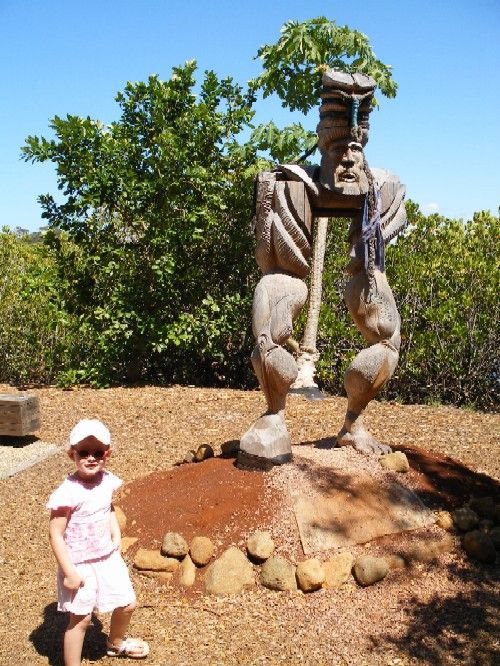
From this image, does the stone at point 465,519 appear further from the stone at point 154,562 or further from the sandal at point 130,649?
the sandal at point 130,649

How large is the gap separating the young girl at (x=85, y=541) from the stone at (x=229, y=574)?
0.81 metres

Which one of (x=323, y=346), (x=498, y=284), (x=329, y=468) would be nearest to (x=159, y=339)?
(x=323, y=346)

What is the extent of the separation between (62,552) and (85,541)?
14 centimetres

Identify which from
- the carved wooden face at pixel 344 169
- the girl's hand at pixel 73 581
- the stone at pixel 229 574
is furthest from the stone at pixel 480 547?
the girl's hand at pixel 73 581

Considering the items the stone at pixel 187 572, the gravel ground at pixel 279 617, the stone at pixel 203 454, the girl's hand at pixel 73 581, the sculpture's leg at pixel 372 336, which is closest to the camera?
the girl's hand at pixel 73 581

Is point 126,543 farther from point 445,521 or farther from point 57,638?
point 445,521

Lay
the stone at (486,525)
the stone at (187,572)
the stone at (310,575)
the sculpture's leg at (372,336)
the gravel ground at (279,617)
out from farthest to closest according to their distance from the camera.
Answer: the sculpture's leg at (372,336), the stone at (486,525), the stone at (187,572), the stone at (310,575), the gravel ground at (279,617)

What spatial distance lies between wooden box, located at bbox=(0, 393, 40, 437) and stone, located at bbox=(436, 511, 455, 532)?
162 inches

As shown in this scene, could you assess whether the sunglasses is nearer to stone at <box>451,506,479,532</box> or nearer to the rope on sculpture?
the rope on sculpture

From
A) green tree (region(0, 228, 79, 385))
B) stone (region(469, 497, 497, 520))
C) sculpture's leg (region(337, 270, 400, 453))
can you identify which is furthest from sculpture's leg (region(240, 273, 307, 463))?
green tree (region(0, 228, 79, 385))

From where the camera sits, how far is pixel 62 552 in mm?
3016

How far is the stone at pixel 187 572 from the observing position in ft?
13.3

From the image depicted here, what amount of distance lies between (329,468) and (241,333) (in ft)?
18.4

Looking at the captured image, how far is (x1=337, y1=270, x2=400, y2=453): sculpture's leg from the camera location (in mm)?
4750
